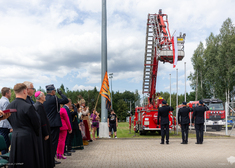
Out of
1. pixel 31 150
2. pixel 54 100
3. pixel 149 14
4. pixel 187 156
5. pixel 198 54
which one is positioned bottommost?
pixel 187 156

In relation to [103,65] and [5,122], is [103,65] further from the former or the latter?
[5,122]

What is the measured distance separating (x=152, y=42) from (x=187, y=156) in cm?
1175

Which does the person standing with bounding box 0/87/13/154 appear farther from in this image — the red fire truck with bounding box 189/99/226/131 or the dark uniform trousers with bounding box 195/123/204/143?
the red fire truck with bounding box 189/99/226/131

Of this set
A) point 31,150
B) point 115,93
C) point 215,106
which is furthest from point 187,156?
point 115,93

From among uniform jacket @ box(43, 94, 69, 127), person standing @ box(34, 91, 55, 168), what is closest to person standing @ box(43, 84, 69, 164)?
uniform jacket @ box(43, 94, 69, 127)

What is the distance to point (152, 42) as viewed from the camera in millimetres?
19391

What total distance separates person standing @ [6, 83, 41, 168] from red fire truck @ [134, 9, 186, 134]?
40.8ft

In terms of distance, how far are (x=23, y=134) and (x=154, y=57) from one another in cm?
1523

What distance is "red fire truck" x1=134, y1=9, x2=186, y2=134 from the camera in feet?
55.4

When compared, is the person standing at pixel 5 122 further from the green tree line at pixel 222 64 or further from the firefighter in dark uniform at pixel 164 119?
the green tree line at pixel 222 64

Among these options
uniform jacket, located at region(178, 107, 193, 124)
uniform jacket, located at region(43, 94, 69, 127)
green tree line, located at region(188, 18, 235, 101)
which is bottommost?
uniform jacket, located at region(178, 107, 193, 124)

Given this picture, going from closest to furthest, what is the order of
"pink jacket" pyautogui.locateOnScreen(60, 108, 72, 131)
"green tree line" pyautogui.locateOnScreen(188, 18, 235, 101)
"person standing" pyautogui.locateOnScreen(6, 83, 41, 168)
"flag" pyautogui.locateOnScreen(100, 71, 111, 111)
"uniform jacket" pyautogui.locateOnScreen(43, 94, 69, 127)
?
"person standing" pyautogui.locateOnScreen(6, 83, 41, 168) → "uniform jacket" pyautogui.locateOnScreen(43, 94, 69, 127) → "pink jacket" pyautogui.locateOnScreen(60, 108, 72, 131) → "flag" pyautogui.locateOnScreen(100, 71, 111, 111) → "green tree line" pyautogui.locateOnScreen(188, 18, 235, 101)

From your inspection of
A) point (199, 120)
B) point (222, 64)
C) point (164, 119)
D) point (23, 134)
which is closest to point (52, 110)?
point (23, 134)

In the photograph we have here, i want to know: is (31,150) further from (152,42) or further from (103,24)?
(152,42)
